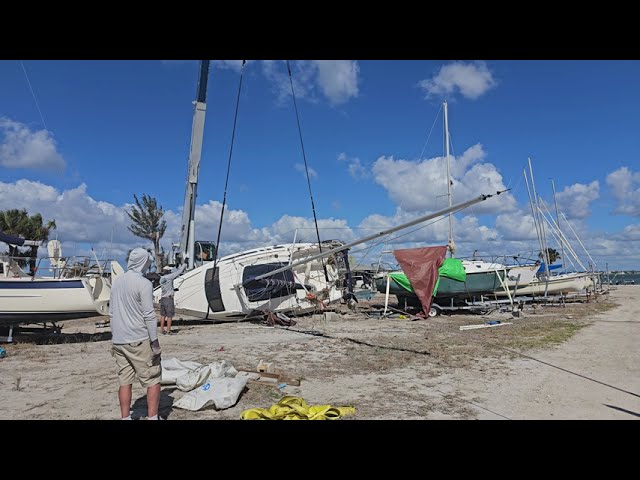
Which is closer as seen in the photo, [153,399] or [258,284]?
[153,399]

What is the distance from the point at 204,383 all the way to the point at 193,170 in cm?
1081

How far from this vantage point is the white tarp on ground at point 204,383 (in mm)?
5352

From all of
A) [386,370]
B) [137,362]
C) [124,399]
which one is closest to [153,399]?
[124,399]

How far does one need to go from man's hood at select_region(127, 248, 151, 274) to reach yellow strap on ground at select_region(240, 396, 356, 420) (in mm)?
2028

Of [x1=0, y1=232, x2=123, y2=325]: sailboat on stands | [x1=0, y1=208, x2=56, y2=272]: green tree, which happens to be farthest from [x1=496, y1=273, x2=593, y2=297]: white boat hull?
[x1=0, y1=208, x2=56, y2=272]: green tree

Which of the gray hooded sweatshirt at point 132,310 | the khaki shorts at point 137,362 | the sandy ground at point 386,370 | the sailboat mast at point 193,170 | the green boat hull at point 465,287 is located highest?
the sailboat mast at point 193,170

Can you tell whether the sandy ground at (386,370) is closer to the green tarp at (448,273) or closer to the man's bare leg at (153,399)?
the man's bare leg at (153,399)

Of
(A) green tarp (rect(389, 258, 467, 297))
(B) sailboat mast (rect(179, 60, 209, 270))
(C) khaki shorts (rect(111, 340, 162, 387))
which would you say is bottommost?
(C) khaki shorts (rect(111, 340, 162, 387))

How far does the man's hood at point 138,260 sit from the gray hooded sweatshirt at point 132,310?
90 millimetres

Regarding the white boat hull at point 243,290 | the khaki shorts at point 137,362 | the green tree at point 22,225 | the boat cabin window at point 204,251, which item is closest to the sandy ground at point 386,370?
the khaki shorts at point 137,362

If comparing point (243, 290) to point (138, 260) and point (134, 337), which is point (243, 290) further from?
point (134, 337)

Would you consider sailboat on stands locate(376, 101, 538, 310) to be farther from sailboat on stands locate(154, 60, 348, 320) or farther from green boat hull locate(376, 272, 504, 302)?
sailboat on stands locate(154, 60, 348, 320)

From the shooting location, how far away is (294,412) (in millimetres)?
4605

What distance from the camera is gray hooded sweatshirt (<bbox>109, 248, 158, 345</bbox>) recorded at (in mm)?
4578
